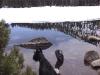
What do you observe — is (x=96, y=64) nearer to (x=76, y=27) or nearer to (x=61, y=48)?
(x=61, y=48)

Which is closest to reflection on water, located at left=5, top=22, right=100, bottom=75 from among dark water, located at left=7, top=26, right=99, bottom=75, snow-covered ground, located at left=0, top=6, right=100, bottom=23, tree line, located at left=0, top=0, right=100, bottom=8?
dark water, located at left=7, top=26, right=99, bottom=75

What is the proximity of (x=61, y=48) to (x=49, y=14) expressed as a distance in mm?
1653

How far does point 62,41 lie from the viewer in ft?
19.7

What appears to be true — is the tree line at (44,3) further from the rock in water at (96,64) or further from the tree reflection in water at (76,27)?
the rock in water at (96,64)

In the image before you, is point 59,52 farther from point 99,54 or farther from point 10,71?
point 10,71

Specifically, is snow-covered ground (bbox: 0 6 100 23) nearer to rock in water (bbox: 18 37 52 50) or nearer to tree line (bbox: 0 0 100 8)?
tree line (bbox: 0 0 100 8)

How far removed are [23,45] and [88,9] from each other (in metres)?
2.87

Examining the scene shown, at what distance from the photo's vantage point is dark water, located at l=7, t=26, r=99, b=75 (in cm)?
515

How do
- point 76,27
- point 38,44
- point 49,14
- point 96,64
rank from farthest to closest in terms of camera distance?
point 49,14 → point 76,27 → point 38,44 → point 96,64

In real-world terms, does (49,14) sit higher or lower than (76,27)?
higher

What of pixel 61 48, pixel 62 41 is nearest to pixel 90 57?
pixel 61 48

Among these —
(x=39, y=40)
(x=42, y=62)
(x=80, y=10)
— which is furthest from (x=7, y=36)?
(x=80, y=10)

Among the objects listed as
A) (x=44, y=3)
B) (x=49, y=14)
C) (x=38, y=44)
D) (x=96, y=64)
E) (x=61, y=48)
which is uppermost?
(x=44, y=3)

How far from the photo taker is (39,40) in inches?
213
